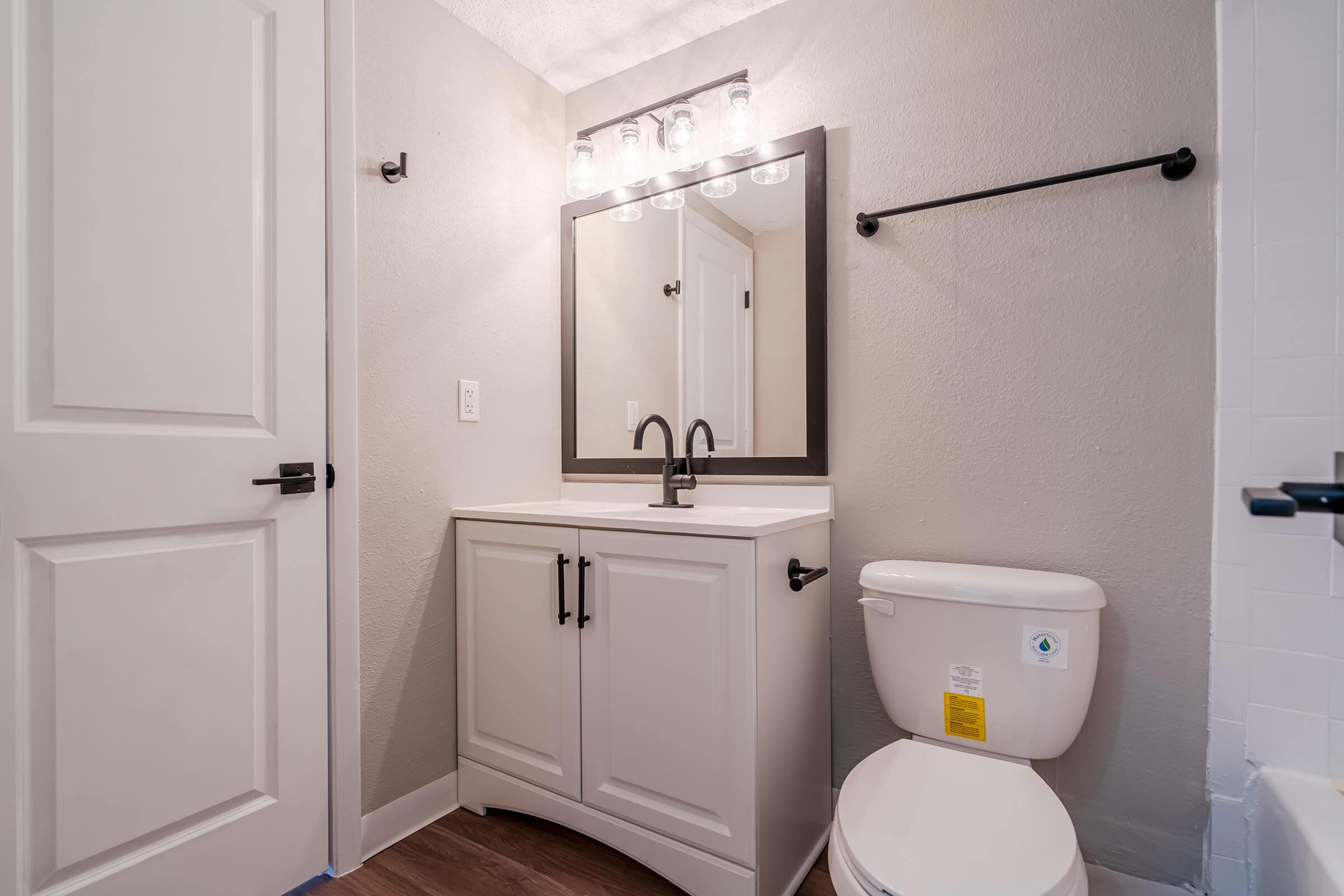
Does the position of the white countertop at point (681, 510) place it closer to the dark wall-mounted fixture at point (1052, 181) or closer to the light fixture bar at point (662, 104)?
the dark wall-mounted fixture at point (1052, 181)

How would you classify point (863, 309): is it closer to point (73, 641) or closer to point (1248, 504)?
point (1248, 504)

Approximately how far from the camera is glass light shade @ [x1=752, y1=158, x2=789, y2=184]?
5.53 feet

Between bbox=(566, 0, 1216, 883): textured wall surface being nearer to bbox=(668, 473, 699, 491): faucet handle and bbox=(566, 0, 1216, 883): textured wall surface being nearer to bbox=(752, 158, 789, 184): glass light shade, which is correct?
bbox=(752, 158, 789, 184): glass light shade

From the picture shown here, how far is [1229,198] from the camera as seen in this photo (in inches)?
47.2

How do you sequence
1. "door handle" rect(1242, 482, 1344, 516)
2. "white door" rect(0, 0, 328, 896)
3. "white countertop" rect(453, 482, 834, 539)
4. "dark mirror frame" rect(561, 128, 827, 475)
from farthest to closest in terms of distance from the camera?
"dark mirror frame" rect(561, 128, 827, 475) → "white countertop" rect(453, 482, 834, 539) → "white door" rect(0, 0, 328, 896) → "door handle" rect(1242, 482, 1344, 516)

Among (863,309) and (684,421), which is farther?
(684,421)

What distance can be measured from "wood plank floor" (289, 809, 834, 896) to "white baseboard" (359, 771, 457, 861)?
0.8 inches

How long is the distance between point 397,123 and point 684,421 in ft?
3.55

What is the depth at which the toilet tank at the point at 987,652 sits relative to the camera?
3.93 ft

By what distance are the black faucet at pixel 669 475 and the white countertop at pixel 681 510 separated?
0.11 feet

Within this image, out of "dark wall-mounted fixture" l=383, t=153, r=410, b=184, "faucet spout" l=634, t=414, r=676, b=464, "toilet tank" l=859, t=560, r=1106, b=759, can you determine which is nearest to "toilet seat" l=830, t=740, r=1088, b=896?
"toilet tank" l=859, t=560, r=1106, b=759

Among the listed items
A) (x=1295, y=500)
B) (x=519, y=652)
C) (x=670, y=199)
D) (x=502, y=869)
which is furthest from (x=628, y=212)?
(x=502, y=869)

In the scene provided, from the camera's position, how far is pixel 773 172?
1692 mm

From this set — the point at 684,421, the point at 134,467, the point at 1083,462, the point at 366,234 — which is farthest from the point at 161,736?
the point at 1083,462
